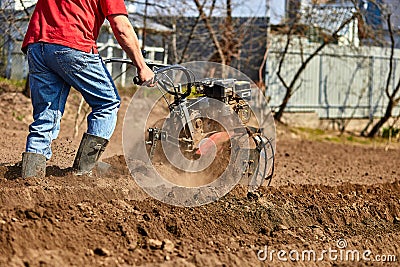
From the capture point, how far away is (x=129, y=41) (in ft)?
16.8

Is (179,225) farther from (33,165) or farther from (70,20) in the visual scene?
(70,20)

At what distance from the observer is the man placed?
5148 mm

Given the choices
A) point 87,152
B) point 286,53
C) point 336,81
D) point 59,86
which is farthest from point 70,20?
point 336,81

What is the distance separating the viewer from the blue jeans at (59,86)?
17.0 ft

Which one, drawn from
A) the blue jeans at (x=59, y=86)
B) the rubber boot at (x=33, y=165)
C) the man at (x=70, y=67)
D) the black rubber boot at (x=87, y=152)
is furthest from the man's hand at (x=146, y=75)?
the rubber boot at (x=33, y=165)

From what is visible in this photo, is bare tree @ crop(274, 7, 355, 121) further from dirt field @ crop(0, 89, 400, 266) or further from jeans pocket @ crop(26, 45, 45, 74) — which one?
jeans pocket @ crop(26, 45, 45, 74)

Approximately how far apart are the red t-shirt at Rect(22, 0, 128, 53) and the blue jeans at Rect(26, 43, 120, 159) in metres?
0.06

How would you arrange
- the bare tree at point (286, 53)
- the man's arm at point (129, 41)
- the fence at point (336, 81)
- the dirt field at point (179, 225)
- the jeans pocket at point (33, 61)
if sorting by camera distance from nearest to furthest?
the dirt field at point (179, 225) → the man's arm at point (129, 41) → the jeans pocket at point (33, 61) → the bare tree at point (286, 53) → the fence at point (336, 81)

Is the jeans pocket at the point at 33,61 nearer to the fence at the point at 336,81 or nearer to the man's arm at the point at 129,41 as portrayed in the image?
the man's arm at the point at 129,41

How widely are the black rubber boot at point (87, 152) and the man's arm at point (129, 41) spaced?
686mm

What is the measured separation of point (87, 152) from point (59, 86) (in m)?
0.57

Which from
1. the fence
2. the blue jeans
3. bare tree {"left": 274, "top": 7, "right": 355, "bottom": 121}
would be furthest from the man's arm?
the fence

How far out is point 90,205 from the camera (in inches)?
179

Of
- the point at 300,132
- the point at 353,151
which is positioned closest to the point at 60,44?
the point at 353,151
